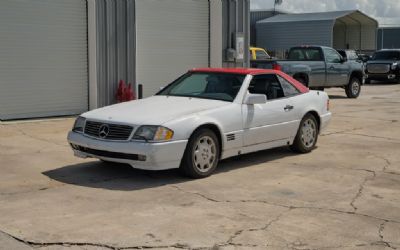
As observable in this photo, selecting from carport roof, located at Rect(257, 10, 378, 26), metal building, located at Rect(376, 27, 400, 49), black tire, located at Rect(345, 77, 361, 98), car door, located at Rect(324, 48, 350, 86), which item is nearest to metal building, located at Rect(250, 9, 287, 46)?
carport roof, located at Rect(257, 10, 378, 26)

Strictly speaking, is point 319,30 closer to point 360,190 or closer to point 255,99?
point 255,99

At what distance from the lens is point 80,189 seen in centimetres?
703

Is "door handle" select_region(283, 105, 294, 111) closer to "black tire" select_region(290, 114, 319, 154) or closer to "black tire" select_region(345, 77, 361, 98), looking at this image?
"black tire" select_region(290, 114, 319, 154)

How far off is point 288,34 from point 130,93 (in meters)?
28.4

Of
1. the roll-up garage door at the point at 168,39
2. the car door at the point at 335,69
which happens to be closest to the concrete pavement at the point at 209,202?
the roll-up garage door at the point at 168,39

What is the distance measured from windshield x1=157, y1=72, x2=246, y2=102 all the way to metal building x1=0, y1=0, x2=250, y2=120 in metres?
5.35

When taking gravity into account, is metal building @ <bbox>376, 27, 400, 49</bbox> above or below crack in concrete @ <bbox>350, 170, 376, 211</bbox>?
above

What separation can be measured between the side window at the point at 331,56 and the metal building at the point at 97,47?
15.2 ft

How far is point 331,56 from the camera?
2114 centimetres

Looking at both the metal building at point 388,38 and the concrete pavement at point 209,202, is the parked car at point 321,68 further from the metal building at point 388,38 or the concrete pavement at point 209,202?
the metal building at point 388,38

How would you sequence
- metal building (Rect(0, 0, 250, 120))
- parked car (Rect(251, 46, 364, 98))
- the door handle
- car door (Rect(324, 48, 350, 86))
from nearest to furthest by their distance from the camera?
the door handle < metal building (Rect(0, 0, 250, 120)) < parked car (Rect(251, 46, 364, 98)) < car door (Rect(324, 48, 350, 86))

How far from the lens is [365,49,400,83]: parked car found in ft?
98.4

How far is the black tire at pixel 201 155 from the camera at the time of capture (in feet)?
24.3

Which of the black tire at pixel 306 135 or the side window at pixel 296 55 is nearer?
the black tire at pixel 306 135
